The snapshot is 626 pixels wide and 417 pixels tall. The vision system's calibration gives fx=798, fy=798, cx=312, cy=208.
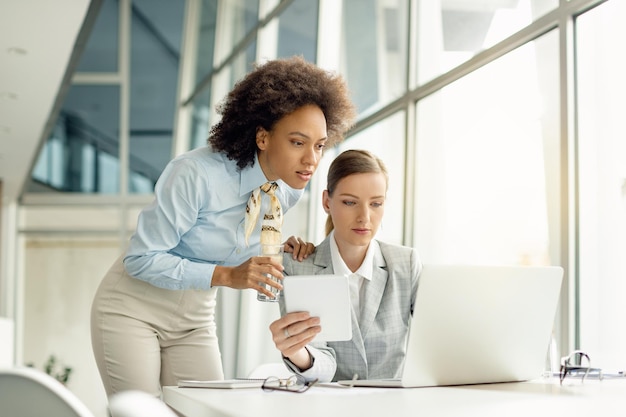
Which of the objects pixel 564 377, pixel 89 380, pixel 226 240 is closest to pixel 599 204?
pixel 564 377

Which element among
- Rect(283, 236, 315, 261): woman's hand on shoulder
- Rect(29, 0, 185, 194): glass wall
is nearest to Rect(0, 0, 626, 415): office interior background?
Rect(29, 0, 185, 194): glass wall

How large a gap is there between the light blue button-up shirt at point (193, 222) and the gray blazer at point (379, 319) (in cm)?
23

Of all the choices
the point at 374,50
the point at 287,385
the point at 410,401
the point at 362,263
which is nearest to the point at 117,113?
the point at 374,50

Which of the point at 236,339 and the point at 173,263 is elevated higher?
the point at 173,263

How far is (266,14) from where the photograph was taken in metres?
6.89

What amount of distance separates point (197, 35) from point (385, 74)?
560cm

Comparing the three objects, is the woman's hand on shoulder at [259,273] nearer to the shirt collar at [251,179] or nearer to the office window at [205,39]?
the shirt collar at [251,179]

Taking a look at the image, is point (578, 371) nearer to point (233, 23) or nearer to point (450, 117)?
point (450, 117)

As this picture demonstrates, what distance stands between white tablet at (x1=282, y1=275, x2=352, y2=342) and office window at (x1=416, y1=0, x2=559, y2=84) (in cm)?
187

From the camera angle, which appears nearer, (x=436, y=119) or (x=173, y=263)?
(x=173, y=263)

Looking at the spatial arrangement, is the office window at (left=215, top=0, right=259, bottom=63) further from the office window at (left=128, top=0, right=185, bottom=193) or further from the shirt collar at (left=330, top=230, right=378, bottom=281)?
the shirt collar at (left=330, top=230, right=378, bottom=281)

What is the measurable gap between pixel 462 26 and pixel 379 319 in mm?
2094

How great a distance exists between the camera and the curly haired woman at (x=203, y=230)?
227cm

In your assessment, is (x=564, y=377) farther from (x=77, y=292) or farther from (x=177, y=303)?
(x=77, y=292)
